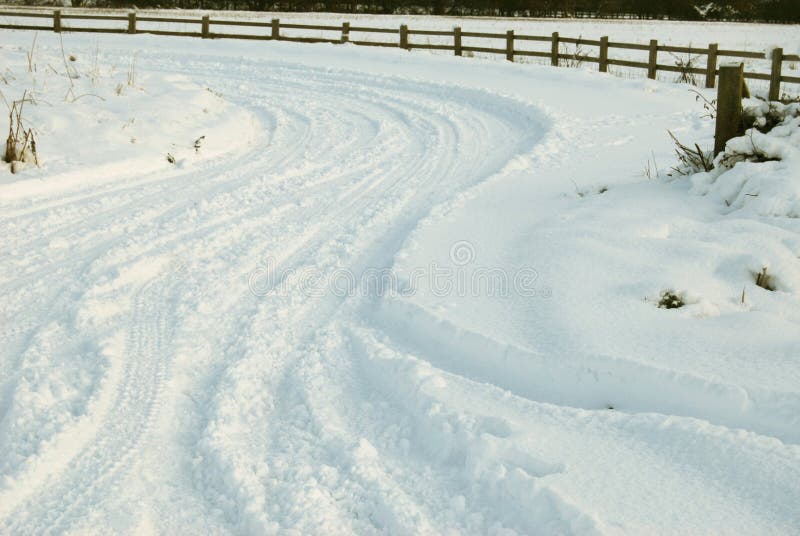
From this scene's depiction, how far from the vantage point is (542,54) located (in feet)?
69.6

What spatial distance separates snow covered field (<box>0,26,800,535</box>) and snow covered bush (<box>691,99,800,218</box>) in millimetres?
30

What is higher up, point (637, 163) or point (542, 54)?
point (542, 54)

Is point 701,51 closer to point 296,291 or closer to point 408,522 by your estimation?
point 296,291

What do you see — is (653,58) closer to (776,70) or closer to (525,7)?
(776,70)

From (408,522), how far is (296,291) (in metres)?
2.76

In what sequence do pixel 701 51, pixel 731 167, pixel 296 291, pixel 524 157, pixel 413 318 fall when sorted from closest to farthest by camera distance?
1. pixel 413 318
2. pixel 296 291
3. pixel 731 167
4. pixel 524 157
5. pixel 701 51

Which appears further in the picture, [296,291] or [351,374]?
[296,291]

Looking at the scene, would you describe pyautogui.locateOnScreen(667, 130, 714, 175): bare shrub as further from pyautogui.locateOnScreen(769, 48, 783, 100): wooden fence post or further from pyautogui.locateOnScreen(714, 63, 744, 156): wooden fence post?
pyautogui.locateOnScreen(769, 48, 783, 100): wooden fence post

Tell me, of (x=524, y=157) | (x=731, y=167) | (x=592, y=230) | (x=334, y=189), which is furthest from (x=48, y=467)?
(x=524, y=157)

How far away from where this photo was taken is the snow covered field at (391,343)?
3496 mm

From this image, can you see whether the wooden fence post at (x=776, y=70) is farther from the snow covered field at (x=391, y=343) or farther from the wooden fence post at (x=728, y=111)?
the wooden fence post at (x=728, y=111)

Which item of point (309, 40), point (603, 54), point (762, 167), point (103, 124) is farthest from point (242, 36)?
point (762, 167)

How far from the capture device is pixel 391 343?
501 centimetres

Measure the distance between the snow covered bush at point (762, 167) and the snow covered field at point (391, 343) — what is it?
3 cm
